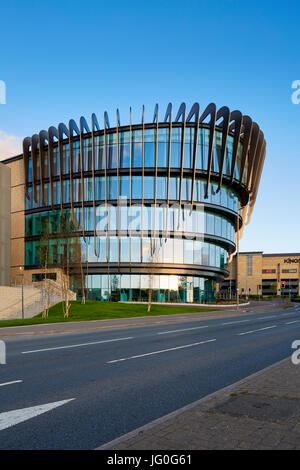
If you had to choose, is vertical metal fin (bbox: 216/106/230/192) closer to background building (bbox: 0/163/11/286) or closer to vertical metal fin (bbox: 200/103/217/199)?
vertical metal fin (bbox: 200/103/217/199)

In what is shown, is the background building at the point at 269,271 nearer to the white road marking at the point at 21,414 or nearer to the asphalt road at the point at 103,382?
the asphalt road at the point at 103,382

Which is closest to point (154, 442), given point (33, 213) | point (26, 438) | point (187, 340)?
point (26, 438)

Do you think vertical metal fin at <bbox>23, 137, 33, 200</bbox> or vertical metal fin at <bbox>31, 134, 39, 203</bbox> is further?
vertical metal fin at <bbox>23, 137, 33, 200</bbox>

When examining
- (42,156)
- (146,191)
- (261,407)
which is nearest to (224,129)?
(146,191)

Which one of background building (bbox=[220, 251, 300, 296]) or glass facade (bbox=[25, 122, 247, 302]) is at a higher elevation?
glass facade (bbox=[25, 122, 247, 302])

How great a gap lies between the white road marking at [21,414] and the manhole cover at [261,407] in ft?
8.63

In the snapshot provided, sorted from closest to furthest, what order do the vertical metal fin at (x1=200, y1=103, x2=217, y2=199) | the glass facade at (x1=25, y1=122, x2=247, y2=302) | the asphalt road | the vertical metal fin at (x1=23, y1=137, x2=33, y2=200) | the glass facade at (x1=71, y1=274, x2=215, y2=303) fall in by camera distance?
the asphalt road < the vertical metal fin at (x1=200, y1=103, x2=217, y2=199) < the glass facade at (x1=25, y1=122, x2=247, y2=302) < the glass facade at (x1=71, y1=274, x2=215, y2=303) < the vertical metal fin at (x1=23, y1=137, x2=33, y2=200)

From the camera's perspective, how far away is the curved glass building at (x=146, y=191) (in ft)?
204

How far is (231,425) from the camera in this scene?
5312 mm

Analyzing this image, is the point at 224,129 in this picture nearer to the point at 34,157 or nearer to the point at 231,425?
the point at 34,157

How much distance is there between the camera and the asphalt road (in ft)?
18.7

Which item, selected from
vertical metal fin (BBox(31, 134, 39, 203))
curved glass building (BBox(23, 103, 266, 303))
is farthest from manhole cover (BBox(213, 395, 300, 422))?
vertical metal fin (BBox(31, 134, 39, 203))

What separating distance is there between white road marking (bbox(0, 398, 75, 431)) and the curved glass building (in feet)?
176

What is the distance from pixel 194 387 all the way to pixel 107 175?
188 ft
